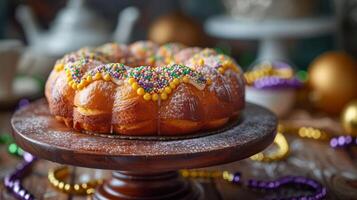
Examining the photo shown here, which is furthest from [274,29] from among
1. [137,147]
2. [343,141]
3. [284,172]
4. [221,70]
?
[137,147]

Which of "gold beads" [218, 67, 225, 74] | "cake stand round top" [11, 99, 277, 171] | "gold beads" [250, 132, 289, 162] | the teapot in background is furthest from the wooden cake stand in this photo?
the teapot in background

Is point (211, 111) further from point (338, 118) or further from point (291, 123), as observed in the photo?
point (338, 118)

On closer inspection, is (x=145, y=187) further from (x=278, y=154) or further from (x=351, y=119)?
(x=351, y=119)

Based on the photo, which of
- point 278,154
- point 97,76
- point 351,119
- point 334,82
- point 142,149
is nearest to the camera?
point 142,149

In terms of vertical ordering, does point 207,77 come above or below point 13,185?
above

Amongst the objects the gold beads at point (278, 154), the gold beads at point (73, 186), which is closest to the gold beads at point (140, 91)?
the gold beads at point (73, 186)

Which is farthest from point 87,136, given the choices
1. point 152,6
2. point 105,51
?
point 152,6

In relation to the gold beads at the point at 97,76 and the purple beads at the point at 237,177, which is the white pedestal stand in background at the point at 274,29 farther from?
the gold beads at the point at 97,76

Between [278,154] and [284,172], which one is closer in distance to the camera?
[284,172]
